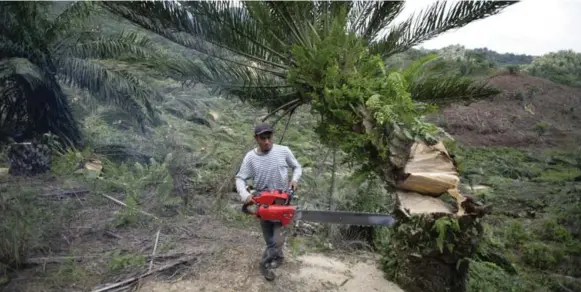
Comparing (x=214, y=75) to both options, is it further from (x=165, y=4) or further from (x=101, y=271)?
(x=101, y=271)

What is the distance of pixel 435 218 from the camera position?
3.07 meters

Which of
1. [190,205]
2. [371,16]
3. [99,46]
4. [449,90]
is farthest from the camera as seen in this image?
[99,46]

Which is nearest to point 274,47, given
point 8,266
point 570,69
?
point 8,266

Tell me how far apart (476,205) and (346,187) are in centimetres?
388

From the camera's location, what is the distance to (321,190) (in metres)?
7.14

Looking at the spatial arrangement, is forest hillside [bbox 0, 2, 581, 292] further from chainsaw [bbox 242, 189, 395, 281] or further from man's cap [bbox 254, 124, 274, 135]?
man's cap [bbox 254, 124, 274, 135]

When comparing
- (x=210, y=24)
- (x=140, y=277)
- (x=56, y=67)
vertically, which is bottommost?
(x=140, y=277)

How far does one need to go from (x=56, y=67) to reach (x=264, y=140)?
7.29 m

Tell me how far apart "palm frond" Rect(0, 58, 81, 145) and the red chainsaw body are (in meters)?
7.34

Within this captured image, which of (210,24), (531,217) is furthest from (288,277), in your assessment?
(531,217)

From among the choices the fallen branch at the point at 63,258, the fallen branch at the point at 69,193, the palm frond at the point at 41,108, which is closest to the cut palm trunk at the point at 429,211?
the fallen branch at the point at 63,258

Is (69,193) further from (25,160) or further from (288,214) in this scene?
(288,214)

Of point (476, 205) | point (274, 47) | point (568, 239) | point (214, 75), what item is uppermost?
point (274, 47)

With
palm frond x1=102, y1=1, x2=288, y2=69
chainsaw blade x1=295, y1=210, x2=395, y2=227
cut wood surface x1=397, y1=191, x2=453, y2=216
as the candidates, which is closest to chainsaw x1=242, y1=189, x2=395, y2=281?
chainsaw blade x1=295, y1=210, x2=395, y2=227
